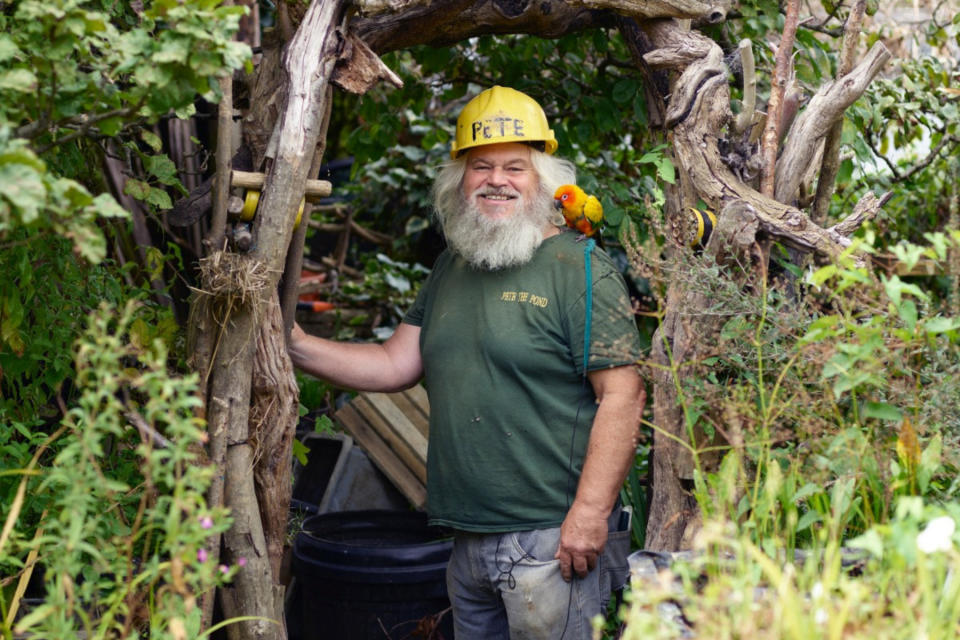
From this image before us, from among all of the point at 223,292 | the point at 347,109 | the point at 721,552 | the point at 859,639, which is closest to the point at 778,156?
the point at 721,552

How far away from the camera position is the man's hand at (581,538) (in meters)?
2.66

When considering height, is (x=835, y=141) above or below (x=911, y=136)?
below

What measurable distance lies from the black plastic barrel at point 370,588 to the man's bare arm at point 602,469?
82 centimetres

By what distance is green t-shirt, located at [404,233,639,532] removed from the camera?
274 centimetres

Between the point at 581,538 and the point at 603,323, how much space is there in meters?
0.60

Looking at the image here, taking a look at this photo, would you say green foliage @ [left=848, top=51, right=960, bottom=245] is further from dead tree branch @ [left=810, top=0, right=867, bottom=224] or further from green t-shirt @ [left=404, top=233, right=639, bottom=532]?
green t-shirt @ [left=404, top=233, right=639, bottom=532]

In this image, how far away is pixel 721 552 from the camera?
195 cm

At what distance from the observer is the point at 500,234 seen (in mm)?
2916

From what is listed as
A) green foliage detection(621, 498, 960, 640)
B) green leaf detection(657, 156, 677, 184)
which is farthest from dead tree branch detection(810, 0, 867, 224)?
green foliage detection(621, 498, 960, 640)

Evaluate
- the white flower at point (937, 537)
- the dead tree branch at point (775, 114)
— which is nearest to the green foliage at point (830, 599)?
the white flower at point (937, 537)

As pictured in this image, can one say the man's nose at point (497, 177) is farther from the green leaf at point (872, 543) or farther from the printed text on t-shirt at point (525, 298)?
the green leaf at point (872, 543)

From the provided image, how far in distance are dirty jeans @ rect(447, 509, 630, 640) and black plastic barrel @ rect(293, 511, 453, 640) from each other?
52 cm

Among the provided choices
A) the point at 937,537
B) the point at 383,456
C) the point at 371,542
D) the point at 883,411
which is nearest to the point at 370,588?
the point at 371,542

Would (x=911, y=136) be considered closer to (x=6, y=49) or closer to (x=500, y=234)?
(x=500, y=234)
